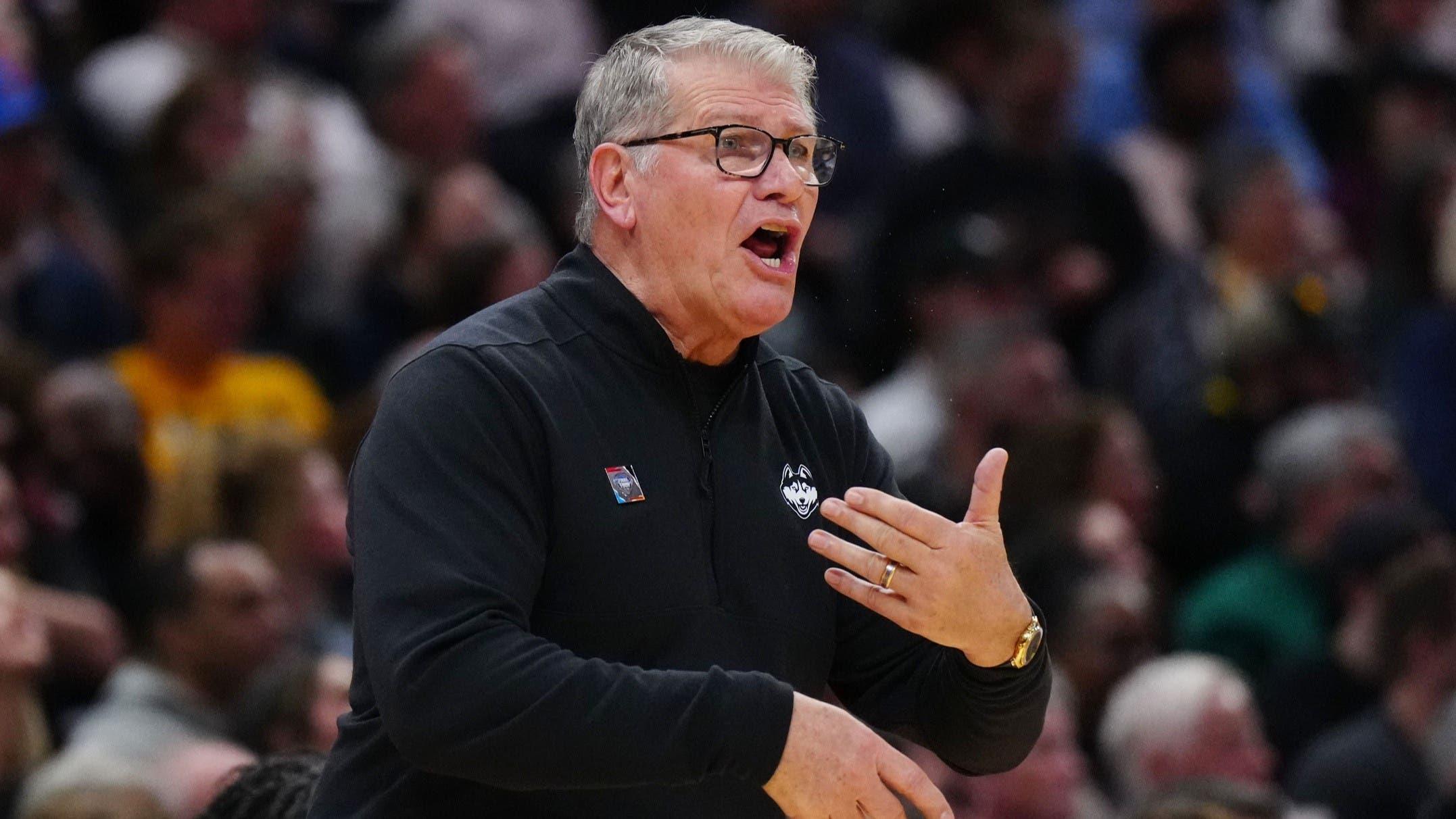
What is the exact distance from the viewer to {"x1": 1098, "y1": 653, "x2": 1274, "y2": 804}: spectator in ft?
17.6

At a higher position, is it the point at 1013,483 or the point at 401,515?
the point at 401,515

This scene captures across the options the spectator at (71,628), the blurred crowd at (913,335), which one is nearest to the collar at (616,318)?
the blurred crowd at (913,335)

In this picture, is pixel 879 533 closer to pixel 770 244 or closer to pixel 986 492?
pixel 986 492

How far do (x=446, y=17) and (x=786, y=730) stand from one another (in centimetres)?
591

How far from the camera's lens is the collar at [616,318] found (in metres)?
2.73

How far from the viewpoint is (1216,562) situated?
271 inches

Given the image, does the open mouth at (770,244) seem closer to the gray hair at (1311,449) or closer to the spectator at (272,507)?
the spectator at (272,507)

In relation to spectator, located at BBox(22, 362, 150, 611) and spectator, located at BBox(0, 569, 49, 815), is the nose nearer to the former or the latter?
spectator, located at BBox(0, 569, 49, 815)

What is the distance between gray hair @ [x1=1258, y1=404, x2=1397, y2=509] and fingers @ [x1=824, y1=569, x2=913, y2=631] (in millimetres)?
4401

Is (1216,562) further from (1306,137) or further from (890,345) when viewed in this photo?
(890,345)

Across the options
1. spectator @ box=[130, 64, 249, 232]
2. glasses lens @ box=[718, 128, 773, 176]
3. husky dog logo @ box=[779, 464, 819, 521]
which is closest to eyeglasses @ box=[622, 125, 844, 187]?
glasses lens @ box=[718, 128, 773, 176]

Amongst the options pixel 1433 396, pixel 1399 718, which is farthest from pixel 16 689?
pixel 1433 396

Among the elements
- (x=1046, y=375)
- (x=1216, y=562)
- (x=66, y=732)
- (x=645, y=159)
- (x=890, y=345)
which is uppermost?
(x=645, y=159)

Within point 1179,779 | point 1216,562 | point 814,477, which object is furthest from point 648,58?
point 1216,562
